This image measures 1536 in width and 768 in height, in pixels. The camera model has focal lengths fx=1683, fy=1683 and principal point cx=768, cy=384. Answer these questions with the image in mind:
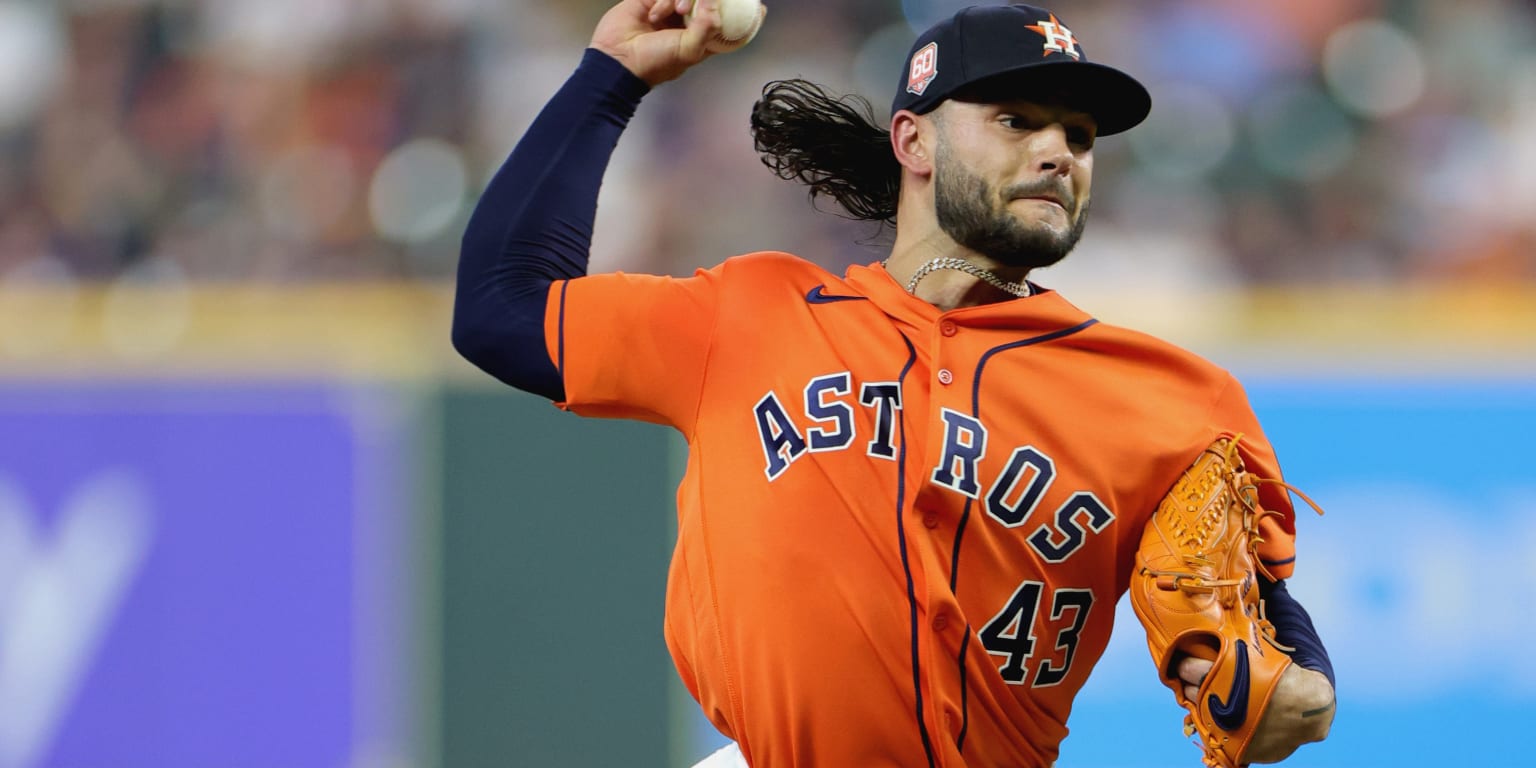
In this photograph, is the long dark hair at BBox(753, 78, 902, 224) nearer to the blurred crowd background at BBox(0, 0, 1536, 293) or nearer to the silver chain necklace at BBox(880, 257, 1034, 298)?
the silver chain necklace at BBox(880, 257, 1034, 298)

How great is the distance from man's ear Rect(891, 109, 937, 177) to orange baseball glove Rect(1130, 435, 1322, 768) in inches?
26.4

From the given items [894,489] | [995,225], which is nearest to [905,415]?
[894,489]

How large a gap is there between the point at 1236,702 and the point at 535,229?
125 centimetres

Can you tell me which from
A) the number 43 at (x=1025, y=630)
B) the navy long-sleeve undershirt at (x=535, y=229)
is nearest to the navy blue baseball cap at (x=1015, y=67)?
the navy long-sleeve undershirt at (x=535, y=229)

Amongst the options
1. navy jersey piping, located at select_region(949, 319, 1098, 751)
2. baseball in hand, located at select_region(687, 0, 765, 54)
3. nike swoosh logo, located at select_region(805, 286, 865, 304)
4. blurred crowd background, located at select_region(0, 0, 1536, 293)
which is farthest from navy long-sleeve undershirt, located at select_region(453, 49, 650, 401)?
blurred crowd background, located at select_region(0, 0, 1536, 293)

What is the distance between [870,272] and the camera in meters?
2.76

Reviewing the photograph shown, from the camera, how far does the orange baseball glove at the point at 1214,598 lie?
93.0 inches

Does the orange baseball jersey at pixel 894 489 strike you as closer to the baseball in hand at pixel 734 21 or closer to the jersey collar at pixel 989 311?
the jersey collar at pixel 989 311

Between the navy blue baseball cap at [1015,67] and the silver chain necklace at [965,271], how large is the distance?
253 millimetres

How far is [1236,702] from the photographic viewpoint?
2.35 m

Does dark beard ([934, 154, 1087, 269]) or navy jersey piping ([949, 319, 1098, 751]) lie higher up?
dark beard ([934, 154, 1087, 269])

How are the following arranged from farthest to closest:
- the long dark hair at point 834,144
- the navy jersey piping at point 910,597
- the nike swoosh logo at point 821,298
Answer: the long dark hair at point 834,144
the nike swoosh logo at point 821,298
the navy jersey piping at point 910,597

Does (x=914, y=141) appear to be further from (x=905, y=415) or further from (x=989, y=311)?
(x=905, y=415)

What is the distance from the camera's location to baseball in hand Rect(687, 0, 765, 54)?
2584mm
